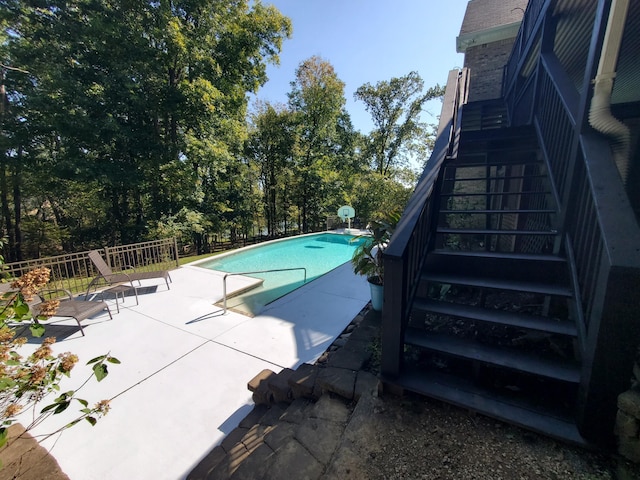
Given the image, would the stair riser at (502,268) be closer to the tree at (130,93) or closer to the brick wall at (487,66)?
the brick wall at (487,66)

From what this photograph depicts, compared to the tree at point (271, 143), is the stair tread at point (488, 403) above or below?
below

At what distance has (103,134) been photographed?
30.4ft

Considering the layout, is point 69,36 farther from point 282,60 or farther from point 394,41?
point 394,41

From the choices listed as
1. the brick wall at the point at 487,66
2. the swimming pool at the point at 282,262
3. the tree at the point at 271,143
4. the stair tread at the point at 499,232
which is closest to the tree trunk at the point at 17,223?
the swimming pool at the point at 282,262

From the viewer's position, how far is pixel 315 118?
16.6 meters

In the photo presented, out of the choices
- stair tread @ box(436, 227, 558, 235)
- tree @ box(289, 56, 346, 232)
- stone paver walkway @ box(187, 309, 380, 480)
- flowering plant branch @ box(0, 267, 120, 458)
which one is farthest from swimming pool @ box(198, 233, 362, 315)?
tree @ box(289, 56, 346, 232)

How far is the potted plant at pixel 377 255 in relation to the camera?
3.35m

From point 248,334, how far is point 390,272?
2798 millimetres

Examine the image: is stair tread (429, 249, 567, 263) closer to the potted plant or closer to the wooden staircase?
the wooden staircase

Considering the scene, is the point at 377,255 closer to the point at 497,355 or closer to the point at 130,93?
the point at 497,355

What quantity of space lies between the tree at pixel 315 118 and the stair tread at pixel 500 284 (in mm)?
15176

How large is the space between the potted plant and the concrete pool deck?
0.78m

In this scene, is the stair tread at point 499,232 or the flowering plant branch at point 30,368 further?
the stair tread at point 499,232

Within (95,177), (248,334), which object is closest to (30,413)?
(248,334)
